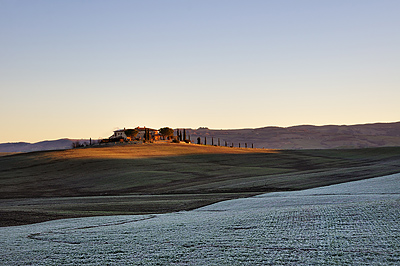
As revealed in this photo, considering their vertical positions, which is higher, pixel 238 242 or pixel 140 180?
pixel 238 242

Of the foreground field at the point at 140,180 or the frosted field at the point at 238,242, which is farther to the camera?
the foreground field at the point at 140,180

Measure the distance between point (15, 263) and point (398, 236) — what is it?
26.5 feet

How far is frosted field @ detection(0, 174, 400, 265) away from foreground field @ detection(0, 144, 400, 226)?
8.63 metres

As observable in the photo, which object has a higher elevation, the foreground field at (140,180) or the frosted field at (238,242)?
the frosted field at (238,242)

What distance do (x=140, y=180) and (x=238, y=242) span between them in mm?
35643

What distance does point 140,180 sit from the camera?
45.0m

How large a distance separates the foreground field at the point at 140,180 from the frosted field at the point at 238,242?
863 centimetres

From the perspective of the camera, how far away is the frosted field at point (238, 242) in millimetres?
8547

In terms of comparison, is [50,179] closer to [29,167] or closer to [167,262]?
[29,167]

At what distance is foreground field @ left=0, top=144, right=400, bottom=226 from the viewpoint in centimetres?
2539

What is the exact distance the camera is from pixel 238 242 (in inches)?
398

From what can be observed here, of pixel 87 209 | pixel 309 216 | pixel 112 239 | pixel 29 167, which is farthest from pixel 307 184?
pixel 29 167

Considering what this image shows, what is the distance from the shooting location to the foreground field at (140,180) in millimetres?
25391

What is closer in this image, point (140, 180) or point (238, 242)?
point (238, 242)
